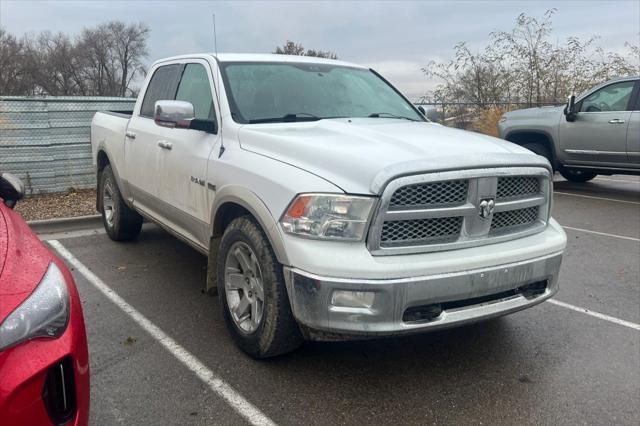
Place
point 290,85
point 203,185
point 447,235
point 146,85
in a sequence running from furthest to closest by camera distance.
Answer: point 146,85 → point 290,85 → point 203,185 → point 447,235

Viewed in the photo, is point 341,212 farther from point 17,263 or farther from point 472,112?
point 472,112

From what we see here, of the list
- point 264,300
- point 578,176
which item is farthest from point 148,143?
point 578,176

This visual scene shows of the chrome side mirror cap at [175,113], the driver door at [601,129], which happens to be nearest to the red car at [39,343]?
the chrome side mirror cap at [175,113]

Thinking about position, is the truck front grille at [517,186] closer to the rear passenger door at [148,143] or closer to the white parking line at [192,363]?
the white parking line at [192,363]

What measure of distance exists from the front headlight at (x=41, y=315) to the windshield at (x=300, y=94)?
77.2 inches

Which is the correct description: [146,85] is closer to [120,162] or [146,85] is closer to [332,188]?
[120,162]

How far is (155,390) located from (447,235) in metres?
1.81

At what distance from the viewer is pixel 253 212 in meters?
3.19

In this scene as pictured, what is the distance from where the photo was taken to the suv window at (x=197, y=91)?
4172 mm

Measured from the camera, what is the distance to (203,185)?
12.7 ft

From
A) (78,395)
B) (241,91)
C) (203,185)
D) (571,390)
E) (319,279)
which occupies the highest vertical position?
(241,91)

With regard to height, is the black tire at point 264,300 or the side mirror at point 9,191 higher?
the side mirror at point 9,191

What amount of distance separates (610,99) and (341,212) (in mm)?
8433

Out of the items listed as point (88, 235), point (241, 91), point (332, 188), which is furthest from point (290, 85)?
point (88, 235)
